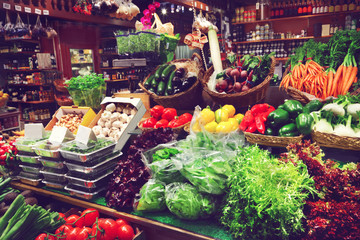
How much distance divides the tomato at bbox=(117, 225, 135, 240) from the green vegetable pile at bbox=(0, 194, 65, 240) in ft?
1.38

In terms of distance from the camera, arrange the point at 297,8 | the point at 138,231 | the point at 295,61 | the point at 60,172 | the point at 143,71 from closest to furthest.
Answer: the point at 138,231, the point at 60,172, the point at 295,61, the point at 143,71, the point at 297,8

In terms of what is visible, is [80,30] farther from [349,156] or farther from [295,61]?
[349,156]

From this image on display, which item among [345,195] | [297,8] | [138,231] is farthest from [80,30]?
[345,195]

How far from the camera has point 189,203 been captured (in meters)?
1.45

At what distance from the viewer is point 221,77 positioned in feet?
6.98

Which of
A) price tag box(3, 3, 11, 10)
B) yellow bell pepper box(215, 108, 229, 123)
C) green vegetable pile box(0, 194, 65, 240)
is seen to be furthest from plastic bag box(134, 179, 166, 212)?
price tag box(3, 3, 11, 10)

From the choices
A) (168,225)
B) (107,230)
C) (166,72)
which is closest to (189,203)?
(168,225)

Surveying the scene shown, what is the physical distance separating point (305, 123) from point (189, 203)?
0.80 m

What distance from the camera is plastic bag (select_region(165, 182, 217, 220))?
1.45 metres

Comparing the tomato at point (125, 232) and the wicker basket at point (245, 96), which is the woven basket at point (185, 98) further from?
the tomato at point (125, 232)

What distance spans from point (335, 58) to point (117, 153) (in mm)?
1917

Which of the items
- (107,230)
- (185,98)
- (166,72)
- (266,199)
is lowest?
(107,230)

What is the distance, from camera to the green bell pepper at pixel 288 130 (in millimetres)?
1649

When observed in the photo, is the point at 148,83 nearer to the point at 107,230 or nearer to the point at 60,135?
the point at 60,135
